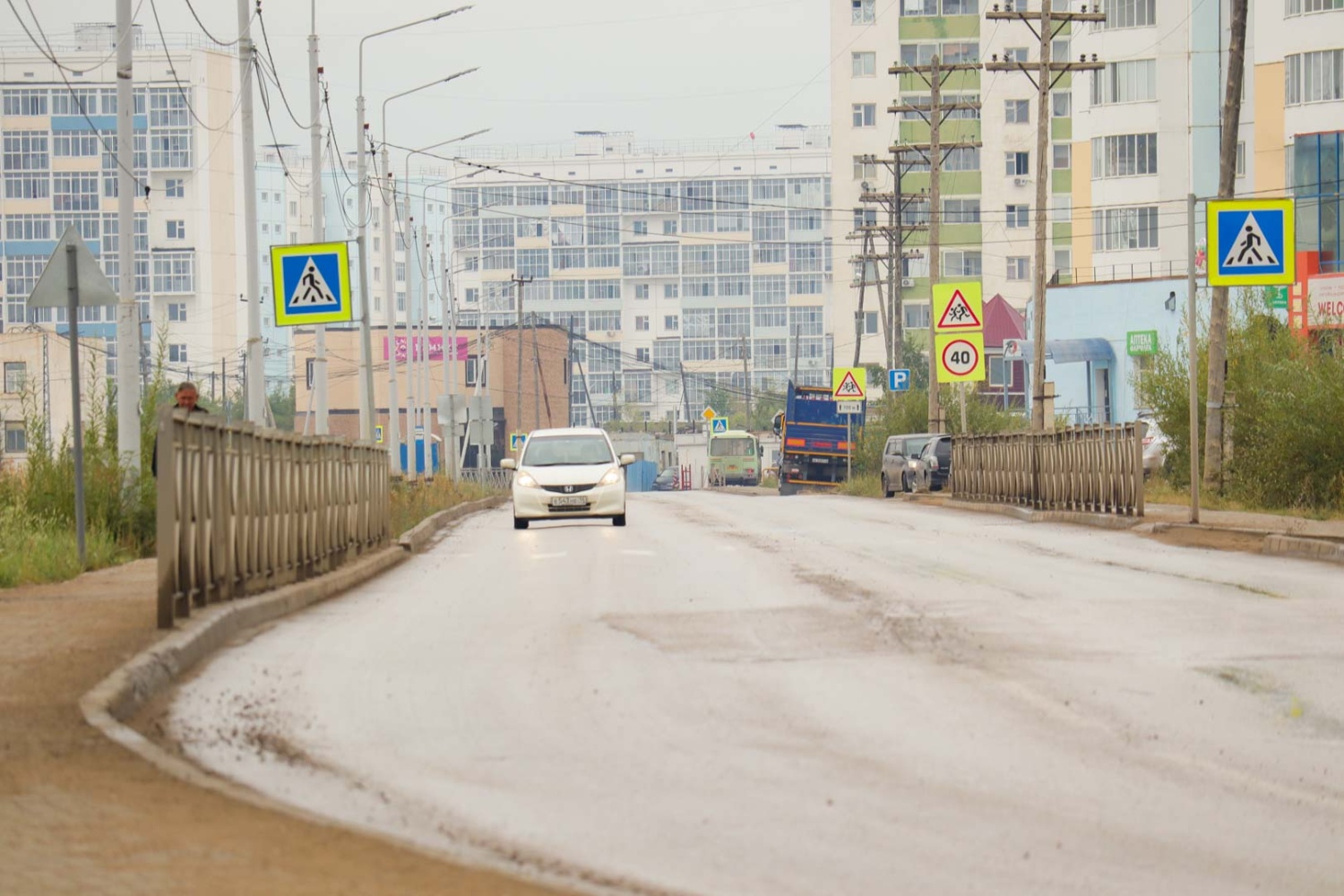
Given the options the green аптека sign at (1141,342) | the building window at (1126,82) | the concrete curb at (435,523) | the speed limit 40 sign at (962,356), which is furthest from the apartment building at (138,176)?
the speed limit 40 sign at (962,356)

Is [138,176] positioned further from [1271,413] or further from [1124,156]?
[1271,413]

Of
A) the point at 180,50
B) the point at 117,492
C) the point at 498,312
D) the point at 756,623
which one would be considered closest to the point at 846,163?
the point at 180,50

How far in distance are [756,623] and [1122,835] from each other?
249 inches

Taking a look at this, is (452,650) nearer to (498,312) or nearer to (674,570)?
(674,570)

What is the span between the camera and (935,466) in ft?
144

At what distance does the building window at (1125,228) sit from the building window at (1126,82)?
4429 millimetres

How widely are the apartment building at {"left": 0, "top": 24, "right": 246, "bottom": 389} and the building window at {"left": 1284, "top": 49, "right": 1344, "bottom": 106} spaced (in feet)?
247

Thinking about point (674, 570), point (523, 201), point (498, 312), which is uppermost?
point (523, 201)

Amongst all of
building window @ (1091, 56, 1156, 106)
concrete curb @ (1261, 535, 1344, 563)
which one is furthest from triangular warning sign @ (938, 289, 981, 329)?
building window @ (1091, 56, 1156, 106)

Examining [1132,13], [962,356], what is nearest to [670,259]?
[1132,13]

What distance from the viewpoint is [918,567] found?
17.0m

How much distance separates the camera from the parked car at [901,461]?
45.4 m

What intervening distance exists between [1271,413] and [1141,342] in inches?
1551

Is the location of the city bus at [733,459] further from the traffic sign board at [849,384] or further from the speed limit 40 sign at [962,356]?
the speed limit 40 sign at [962,356]
